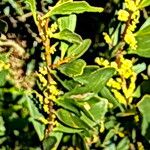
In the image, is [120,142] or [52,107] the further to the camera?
[120,142]

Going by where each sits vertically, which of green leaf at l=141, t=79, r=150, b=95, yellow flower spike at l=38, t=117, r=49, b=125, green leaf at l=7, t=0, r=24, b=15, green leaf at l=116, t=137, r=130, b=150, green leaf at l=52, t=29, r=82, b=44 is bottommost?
green leaf at l=116, t=137, r=130, b=150

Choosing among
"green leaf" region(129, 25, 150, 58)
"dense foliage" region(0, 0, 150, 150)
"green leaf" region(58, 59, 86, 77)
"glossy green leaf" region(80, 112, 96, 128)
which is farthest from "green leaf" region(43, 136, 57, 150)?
"green leaf" region(129, 25, 150, 58)

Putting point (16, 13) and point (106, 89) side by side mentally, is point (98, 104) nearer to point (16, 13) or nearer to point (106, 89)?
point (106, 89)

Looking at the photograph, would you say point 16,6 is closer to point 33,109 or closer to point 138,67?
Result: point 33,109

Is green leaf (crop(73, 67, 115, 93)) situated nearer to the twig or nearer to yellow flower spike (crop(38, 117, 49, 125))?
yellow flower spike (crop(38, 117, 49, 125))

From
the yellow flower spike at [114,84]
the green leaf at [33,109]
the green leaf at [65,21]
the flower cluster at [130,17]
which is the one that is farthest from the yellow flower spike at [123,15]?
the green leaf at [33,109]

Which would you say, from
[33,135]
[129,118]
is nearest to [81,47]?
[129,118]

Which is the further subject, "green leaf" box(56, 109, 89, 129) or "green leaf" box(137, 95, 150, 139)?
"green leaf" box(137, 95, 150, 139)

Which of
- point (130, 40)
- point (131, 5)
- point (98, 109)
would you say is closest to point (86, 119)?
point (98, 109)
